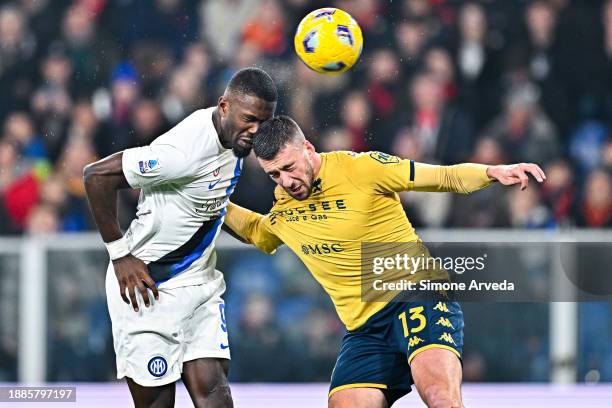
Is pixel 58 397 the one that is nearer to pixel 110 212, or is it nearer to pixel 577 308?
pixel 110 212

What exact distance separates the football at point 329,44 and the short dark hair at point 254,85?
619mm

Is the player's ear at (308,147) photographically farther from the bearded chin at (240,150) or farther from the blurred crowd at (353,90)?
the blurred crowd at (353,90)

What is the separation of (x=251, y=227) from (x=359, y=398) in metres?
1.04

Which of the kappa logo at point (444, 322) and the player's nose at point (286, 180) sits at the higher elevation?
the player's nose at point (286, 180)

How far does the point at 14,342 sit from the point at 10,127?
6.17 feet

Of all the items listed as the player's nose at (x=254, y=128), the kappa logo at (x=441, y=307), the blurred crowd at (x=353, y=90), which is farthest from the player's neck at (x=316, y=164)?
the blurred crowd at (x=353, y=90)

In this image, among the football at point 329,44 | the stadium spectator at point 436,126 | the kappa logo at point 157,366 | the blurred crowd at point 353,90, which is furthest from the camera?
the stadium spectator at point 436,126

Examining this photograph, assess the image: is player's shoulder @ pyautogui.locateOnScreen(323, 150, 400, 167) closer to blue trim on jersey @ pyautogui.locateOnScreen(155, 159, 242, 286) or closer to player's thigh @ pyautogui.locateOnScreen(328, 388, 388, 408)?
blue trim on jersey @ pyautogui.locateOnScreen(155, 159, 242, 286)

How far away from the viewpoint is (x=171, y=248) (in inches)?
225

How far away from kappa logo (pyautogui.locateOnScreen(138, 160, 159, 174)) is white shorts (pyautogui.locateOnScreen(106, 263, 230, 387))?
660 mm

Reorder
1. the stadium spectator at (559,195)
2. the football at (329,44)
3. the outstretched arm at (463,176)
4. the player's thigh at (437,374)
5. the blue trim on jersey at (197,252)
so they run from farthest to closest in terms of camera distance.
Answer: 1. the stadium spectator at (559,195)
2. the football at (329,44)
3. the blue trim on jersey at (197,252)
4. the outstretched arm at (463,176)
5. the player's thigh at (437,374)

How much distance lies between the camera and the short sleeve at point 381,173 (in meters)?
5.49

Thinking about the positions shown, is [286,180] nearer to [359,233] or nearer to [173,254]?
[359,233]

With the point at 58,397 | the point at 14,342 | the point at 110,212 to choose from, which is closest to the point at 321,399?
the point at 58,397
